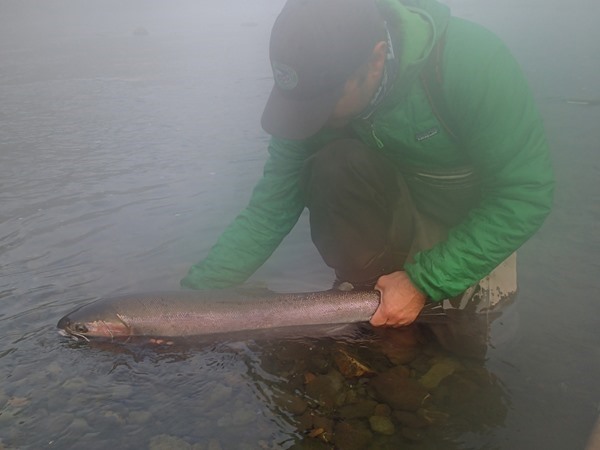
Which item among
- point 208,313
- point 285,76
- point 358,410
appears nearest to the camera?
point 285,76

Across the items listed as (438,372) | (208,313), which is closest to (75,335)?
(208,313)

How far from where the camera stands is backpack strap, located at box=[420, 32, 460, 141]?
2.78 m

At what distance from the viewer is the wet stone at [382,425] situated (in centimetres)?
271

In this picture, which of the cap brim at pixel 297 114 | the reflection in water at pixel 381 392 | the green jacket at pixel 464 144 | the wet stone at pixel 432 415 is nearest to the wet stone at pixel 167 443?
the reflection in water at pixel 381 392

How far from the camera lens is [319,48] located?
8.23 feet

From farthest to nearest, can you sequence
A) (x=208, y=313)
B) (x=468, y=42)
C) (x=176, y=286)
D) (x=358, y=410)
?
(x=176, y=286) → (x=208, y=313) → (x=358, y=410) → (x=468, y=42)

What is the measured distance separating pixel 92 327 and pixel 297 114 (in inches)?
68.9

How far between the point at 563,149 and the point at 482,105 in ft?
15.3

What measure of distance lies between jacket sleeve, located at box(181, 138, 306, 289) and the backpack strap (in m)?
0.97

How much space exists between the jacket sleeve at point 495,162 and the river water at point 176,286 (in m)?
0.63

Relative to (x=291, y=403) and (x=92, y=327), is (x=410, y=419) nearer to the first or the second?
(x=291, y=403)

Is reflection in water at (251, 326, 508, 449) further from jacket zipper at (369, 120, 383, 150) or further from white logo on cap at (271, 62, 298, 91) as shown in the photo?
white logo on cap at (271, 62, 298, 91)

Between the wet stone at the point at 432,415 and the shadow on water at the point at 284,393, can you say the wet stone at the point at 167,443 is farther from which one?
the wet stone at the point at 432,415

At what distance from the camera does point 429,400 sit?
2904 mm
